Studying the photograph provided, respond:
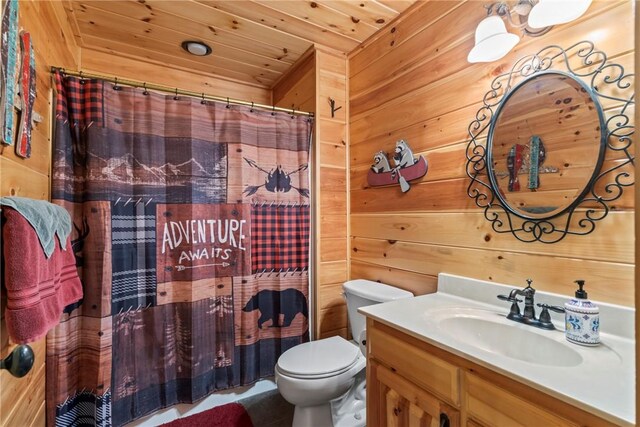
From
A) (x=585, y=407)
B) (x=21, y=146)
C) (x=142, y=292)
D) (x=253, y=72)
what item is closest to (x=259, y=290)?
(x=142, y=292)

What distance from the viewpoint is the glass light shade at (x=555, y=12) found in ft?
3.24

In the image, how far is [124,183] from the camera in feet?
5.02

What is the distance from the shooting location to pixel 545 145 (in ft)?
3.55

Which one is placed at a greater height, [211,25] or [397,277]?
[211,25]

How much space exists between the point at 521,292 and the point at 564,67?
2.67 feet

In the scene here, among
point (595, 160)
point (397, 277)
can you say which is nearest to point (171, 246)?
point (397, 277)

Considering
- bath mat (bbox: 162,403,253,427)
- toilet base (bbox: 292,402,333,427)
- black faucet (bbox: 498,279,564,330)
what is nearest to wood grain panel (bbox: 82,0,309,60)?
black faucet (bbox: 498,279,564,330)

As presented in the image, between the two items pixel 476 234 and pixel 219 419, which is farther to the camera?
pixel 219 419

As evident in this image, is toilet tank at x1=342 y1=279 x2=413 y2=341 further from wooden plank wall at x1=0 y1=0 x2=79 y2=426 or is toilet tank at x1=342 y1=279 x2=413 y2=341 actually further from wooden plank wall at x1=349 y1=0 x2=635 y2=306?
wooden plank wall at x1=0 y1=0 x2=79 y2=426

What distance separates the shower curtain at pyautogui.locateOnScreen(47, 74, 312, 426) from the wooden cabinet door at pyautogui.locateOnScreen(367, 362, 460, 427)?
2.89 ft

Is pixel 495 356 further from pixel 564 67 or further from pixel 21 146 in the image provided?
pixel 21 146

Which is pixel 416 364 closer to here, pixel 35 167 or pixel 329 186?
pixel 329 186

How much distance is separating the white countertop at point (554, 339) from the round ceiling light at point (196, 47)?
202 cm

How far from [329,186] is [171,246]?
1046 millimetres
